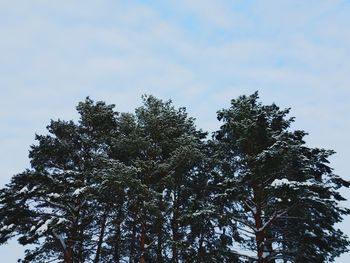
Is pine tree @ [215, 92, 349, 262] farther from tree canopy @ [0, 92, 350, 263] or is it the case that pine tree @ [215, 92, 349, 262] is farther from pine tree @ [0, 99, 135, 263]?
pine tree @ [0, 99, 135, 263]

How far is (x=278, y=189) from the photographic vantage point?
62.4 ft

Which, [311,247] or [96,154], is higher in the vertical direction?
[96,154]

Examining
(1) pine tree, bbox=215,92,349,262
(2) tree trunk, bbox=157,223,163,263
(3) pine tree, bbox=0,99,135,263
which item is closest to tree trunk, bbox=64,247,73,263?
(3) pine tree, bbox=0,99,135,263

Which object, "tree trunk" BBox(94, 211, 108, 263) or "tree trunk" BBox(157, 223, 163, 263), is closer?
"tree trunk" BBox(157, 223, 163, 263)

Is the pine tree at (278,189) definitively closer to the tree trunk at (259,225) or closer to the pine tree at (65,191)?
the tree trunk at (259,225)

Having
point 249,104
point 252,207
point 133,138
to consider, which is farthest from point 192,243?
point 249,104

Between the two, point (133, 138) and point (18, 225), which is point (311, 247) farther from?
point (18, 225)

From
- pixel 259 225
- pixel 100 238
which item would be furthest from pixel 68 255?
pixel 259 225

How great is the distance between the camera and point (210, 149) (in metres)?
26.2

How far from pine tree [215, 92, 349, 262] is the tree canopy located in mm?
58

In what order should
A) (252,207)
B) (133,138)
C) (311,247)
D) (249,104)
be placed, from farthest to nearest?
(133,138) < (249,104) < (252,207) < (311,247)

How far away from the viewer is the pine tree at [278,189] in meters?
19.8

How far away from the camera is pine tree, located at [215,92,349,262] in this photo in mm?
19797

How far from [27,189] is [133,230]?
6.77 meters
